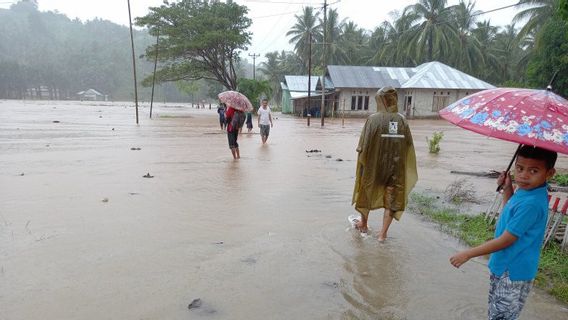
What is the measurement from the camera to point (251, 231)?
455 cm

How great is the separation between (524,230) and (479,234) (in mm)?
2675

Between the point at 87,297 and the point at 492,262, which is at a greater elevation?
the point at 492,262

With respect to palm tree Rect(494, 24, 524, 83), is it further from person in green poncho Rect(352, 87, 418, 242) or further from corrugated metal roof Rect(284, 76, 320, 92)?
person in green poncho Rect(352, 87, 418, 242)

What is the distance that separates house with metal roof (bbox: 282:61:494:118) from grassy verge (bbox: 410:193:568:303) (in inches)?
1119

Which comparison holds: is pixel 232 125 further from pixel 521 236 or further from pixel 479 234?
pixel 521 236

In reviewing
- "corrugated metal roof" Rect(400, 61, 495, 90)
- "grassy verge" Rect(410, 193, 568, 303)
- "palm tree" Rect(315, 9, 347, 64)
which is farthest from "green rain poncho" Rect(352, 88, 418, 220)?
"palm tree" Rect(315, 9, 347, 64)

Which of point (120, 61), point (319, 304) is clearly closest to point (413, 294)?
point (319, 304)

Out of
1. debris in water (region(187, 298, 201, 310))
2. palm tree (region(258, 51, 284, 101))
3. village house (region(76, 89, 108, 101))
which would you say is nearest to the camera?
debris in water (region(187, 298, 201, 310))

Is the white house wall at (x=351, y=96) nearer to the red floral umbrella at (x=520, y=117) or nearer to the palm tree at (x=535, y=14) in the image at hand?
the palm tree at (x=535, y=14)

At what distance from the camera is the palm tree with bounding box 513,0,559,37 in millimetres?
27438

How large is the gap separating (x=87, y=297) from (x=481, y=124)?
293 centimetres

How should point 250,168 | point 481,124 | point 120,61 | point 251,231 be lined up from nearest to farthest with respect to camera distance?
1. point 481,124
2. point 251,231
3. point 250,168
4. point 120,61

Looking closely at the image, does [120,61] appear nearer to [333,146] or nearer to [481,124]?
[333,146]

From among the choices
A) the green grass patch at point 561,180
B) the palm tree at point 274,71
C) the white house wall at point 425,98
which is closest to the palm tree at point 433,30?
the white house wall at point 425,98
